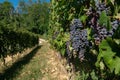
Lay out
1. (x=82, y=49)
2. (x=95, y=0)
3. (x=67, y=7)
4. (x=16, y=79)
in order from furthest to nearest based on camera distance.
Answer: (x=16, y=79) < (x=67, y=7) < (x=82, y=49) < (x=95, y=0)

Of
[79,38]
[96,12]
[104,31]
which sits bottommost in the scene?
[79,38]

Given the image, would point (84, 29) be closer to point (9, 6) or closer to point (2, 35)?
point (2, 35)

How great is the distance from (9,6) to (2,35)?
8307 centimetres

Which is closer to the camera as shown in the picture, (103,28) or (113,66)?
(113,66)

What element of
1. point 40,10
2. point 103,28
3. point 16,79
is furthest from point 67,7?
point 40,10

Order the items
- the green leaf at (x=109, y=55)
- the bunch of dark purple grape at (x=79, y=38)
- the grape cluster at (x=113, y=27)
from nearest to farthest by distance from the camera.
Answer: the green leaf at (x=109, y=55) < the grape cluster at (x=113, y=27) < the bunch of dark purple grape at (x=79, y=38)

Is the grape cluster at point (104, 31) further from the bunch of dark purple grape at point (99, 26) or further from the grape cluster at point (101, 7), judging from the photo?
the grape cluster at point (101, 7)

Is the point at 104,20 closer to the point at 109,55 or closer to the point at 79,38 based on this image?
the point at 109,55

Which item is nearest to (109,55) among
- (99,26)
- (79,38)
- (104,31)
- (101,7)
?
(104,31)

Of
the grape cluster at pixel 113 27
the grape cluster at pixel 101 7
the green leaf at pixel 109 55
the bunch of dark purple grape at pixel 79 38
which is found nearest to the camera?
the green leaf at pixel 109 55

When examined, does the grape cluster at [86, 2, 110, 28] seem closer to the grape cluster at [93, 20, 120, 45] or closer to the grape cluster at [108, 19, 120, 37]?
the grape cluster at [93, 20, 120, 45]

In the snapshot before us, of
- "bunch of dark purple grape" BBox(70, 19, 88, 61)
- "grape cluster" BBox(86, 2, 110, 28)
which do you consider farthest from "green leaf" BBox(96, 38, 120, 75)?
"bunch of dark purple grape" BBox(70, 19, 88, 61)

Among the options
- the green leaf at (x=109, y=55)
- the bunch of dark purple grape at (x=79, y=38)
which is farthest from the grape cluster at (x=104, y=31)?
the bunch of dark purple grape at (x=79, y=38)

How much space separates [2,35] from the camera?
16.0m
